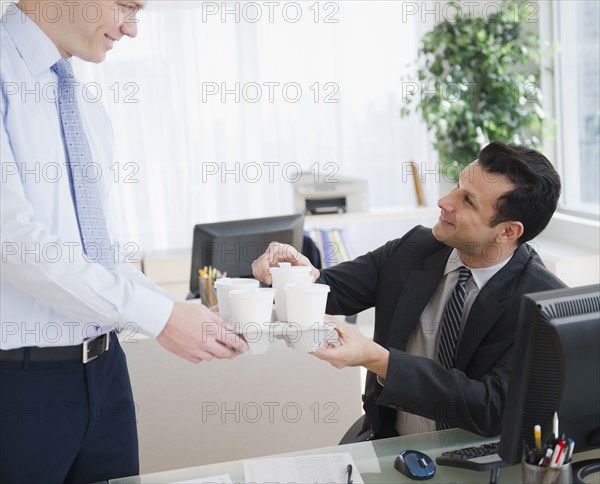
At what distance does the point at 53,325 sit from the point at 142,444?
1.39 metres

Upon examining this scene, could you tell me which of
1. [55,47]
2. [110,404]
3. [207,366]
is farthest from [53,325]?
[207,366]

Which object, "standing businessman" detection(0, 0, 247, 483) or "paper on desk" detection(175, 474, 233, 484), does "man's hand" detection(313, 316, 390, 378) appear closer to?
"standing businessman" detection(0, 0, 247, 483)

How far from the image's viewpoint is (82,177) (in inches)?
59.8

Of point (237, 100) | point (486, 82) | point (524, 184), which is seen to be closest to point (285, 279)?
point (524, 184)

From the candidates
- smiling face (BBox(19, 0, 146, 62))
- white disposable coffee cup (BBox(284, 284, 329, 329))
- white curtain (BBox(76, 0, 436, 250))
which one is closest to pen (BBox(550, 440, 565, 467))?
white disposable coffee cup (BBox(284, 284, 329, 329))

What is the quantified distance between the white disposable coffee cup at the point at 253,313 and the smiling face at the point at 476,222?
688 mm

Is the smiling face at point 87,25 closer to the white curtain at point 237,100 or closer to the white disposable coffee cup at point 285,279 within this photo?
the white disposable coffee cup at point 285,279

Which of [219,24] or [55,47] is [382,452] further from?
[219,24]

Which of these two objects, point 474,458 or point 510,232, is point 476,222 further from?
point 474,458

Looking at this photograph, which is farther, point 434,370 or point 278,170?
point 278,170

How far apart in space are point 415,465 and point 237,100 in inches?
164

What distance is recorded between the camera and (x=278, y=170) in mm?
5441

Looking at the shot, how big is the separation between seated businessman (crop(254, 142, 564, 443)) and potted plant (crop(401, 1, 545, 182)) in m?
2.50

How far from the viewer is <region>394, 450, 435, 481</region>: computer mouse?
1476 mm
